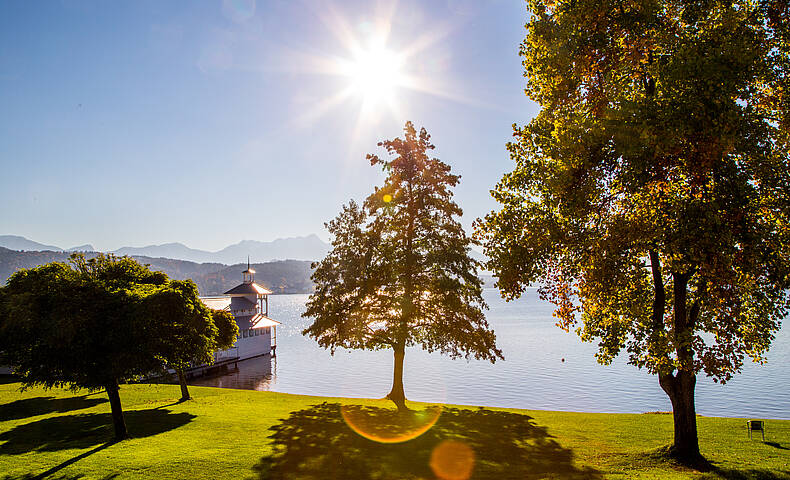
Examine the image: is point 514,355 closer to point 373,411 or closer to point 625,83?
point 373,411

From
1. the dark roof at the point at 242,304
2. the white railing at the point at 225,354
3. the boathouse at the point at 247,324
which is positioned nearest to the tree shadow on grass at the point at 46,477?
the white railing at the point at 225,354

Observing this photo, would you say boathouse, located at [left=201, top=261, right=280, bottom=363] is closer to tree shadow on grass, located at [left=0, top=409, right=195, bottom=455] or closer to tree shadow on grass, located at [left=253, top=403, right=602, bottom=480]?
tree shadow on grass, located at [left=0, top=409, right=195, bottom=455]

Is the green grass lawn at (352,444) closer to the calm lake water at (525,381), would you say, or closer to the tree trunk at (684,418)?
the tree trunk at (684,418)

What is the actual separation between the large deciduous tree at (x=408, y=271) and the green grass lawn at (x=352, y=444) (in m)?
4.68

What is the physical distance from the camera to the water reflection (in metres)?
50.7

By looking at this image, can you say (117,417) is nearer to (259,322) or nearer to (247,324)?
(247,324)

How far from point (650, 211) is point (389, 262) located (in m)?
17.3

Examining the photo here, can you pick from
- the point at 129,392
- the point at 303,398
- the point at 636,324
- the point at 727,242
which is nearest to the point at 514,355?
the point at 303,398

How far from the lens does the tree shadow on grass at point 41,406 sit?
949 inches

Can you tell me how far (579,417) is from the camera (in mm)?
24625

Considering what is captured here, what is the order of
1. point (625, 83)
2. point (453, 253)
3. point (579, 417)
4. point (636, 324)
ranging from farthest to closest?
point (453, 253) → point (579, 417) → point (636, 324) → point (625, 83)

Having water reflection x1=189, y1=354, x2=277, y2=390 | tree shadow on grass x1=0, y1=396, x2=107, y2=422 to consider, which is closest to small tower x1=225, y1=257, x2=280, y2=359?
water reflection x1=189, y1=354, x2=277, y2=390

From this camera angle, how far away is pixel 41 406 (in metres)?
26.3

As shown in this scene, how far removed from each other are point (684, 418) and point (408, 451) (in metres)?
9.02
